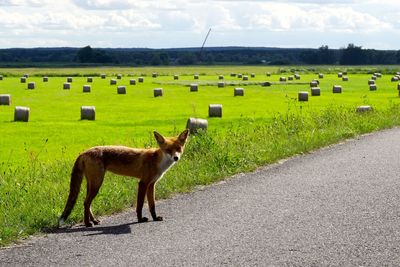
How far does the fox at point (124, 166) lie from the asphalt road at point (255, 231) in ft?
0.85

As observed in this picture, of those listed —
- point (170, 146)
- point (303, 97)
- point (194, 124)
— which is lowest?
point (303, 97)

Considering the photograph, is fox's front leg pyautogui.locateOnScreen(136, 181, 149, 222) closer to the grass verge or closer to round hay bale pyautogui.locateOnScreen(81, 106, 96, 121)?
the grass verge

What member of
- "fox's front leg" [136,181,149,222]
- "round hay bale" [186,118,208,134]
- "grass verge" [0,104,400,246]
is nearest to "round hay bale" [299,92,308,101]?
"grass verge" [0,104,400,246]

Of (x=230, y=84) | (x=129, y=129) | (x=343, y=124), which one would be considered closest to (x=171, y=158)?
(x=343, y=124)

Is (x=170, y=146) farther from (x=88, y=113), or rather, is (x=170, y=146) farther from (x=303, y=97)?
(x=303, y=97)

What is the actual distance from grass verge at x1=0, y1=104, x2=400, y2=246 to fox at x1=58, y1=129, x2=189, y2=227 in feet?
1.37

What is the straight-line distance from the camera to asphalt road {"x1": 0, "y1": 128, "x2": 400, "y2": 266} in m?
8.95

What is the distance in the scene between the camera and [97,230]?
34.3ft

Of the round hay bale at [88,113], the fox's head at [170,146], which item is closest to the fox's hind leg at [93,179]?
the fox's head at [170,146]

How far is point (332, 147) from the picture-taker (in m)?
19.7

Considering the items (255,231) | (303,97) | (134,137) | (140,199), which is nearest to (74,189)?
Result: (140,199)

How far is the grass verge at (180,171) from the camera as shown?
35.9 feet

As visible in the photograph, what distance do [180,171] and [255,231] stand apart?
4512 millimetres

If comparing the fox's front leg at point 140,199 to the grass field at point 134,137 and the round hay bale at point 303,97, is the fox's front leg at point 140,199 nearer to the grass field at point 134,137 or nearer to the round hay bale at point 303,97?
the grass field at point 134,137
